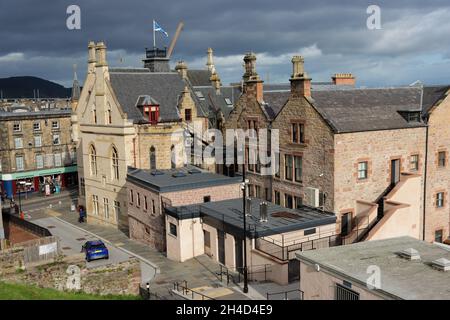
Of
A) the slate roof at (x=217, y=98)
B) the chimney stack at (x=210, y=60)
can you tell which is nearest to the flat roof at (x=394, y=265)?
the slate roof at (x=217, y=98)

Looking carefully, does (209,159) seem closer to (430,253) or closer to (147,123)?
(147,123)

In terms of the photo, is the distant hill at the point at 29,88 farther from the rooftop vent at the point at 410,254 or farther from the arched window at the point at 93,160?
the rooftop vent at the point at 410,254

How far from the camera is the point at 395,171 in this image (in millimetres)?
34312

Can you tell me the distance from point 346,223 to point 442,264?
513 inches

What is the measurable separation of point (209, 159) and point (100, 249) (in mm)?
15168

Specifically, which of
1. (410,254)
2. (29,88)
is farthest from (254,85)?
(29,88)

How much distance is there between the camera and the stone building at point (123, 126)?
144 ft

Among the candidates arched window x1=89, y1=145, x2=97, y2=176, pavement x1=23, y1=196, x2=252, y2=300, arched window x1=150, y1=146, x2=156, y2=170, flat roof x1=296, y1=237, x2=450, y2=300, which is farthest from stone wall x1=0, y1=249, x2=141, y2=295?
arched window x1=89, y1=145, x2=97, y2=176

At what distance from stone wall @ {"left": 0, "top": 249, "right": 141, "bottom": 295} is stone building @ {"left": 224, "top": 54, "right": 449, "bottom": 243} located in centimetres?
1272

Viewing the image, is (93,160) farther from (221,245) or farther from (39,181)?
(39,181)
